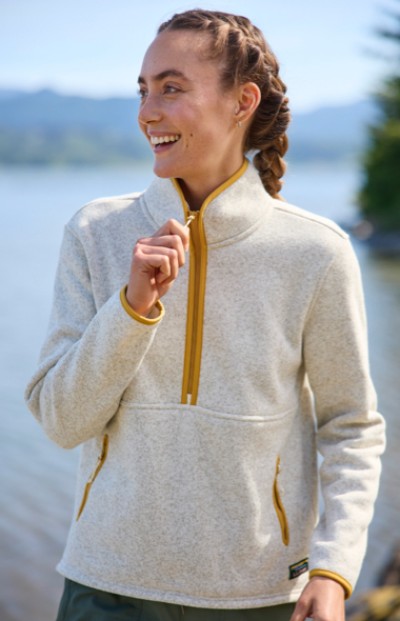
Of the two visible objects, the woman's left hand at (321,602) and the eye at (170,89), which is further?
the eye at (170,89)

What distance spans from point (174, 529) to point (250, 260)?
1.80 feet

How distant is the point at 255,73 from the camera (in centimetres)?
196

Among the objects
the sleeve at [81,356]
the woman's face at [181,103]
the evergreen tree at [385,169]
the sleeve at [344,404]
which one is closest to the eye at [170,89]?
the woman's face at [181,103]

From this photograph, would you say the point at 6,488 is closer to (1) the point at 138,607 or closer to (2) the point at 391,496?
(2) the point at 391,496

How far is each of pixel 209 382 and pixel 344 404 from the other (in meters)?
0.31

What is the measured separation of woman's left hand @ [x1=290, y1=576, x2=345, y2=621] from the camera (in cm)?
172

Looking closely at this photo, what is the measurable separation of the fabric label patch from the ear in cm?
90

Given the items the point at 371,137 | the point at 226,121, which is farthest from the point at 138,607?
the point at 371,137

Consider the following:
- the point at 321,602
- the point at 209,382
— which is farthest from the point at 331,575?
the point at 209,382

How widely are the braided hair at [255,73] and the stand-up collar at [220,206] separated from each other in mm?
114

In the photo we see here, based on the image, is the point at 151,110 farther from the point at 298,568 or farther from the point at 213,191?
the point at 298,568

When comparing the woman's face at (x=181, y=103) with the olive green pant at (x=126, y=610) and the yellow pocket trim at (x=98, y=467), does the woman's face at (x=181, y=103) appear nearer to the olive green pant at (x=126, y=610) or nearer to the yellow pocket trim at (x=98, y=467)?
the yellow pocket trim at (x=98, y=467)

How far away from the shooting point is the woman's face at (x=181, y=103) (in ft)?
6.09

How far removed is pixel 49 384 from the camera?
1.84m
